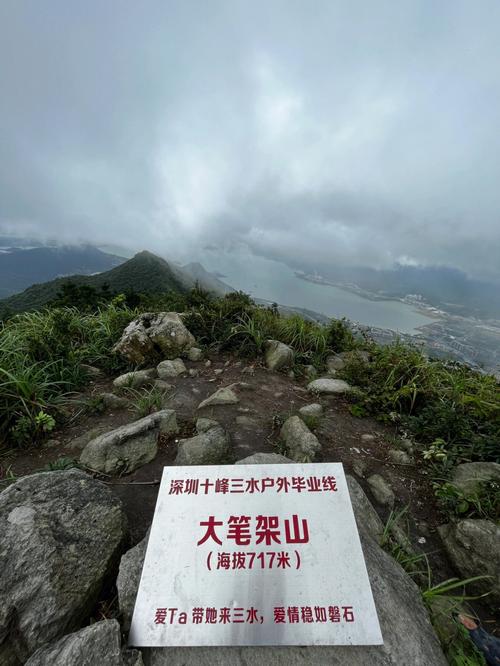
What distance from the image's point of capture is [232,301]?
20.8 ft

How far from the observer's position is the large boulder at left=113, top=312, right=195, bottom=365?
513cm

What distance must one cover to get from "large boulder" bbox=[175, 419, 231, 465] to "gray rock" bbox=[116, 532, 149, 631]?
0.97m

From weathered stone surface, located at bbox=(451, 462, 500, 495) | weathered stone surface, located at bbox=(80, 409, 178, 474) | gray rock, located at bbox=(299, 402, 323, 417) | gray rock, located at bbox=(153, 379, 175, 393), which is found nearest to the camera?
weathered stone surface, located at bbox=(451, 462, 500, 495)

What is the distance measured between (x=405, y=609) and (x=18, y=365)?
16.3 feet

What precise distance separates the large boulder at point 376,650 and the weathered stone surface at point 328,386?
2.62 meters

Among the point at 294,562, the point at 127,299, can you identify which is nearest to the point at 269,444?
the point at 294,562

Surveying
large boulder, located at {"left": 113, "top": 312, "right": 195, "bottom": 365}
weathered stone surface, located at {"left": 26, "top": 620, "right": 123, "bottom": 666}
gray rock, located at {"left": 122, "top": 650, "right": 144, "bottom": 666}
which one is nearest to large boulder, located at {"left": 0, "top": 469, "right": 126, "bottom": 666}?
weathered stone surface, located at {"left": 26, "top": 620, "right": 123, "bottom": 666}

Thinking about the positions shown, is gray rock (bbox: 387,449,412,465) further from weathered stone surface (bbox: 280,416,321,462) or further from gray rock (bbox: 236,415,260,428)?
gray rock (bbox: 236,415,260,428)

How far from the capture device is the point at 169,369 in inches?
187

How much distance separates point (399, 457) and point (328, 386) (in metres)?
1.41

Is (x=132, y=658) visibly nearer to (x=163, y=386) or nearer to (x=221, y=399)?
(x=221, y=399)

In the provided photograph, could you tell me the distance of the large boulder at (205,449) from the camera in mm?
2836

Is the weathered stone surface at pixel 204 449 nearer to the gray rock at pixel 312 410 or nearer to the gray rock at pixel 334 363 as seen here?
the gray rock at pixel 312 410

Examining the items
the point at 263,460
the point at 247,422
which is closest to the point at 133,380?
the point at 247,422
